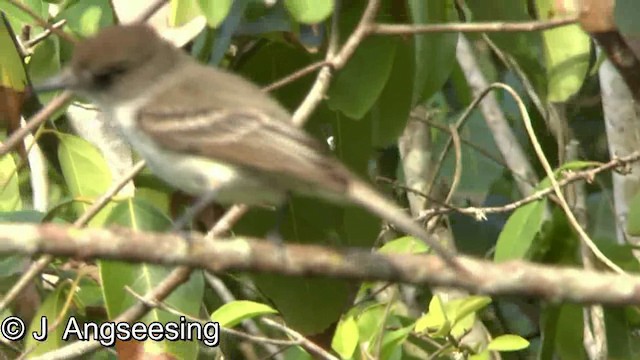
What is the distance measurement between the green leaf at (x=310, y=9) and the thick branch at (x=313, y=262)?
0.57 metres

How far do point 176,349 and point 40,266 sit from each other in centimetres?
30

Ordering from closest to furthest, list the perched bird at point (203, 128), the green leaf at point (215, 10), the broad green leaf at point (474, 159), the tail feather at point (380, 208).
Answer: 1. the tail feather at point (380, 208)
2. the perched bird at point (203, 128)
3. the green leaf at point (215, 10)
4. the broad green leaf at point (474, 159)

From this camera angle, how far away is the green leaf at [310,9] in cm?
203

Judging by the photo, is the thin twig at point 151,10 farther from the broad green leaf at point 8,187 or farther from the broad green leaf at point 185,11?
the broad green leaf at point 8,187

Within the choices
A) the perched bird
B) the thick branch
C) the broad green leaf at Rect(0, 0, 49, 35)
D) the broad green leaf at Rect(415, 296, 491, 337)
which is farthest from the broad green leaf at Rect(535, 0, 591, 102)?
the broad green leaf at Rect(0, 0, 49, 35)

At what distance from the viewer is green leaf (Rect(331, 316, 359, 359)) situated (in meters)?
2.18

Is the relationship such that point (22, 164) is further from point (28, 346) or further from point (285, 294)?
point (285, 294)

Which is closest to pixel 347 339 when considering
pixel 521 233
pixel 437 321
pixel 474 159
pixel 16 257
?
pixel 437 321

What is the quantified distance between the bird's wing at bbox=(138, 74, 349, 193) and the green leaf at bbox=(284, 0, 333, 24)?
221mm

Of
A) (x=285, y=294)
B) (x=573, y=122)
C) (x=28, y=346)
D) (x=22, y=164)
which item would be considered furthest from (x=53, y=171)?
(x=573, y=122)

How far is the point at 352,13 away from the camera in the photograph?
7.93 feet

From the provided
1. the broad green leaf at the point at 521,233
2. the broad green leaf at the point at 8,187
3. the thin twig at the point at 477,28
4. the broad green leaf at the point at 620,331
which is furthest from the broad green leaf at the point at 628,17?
the broad green leaf at the point at 8,187

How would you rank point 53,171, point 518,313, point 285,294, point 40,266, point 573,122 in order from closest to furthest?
point 40,266 < point 285,294 < point 53,171 < point 518,313 < point 573,122
